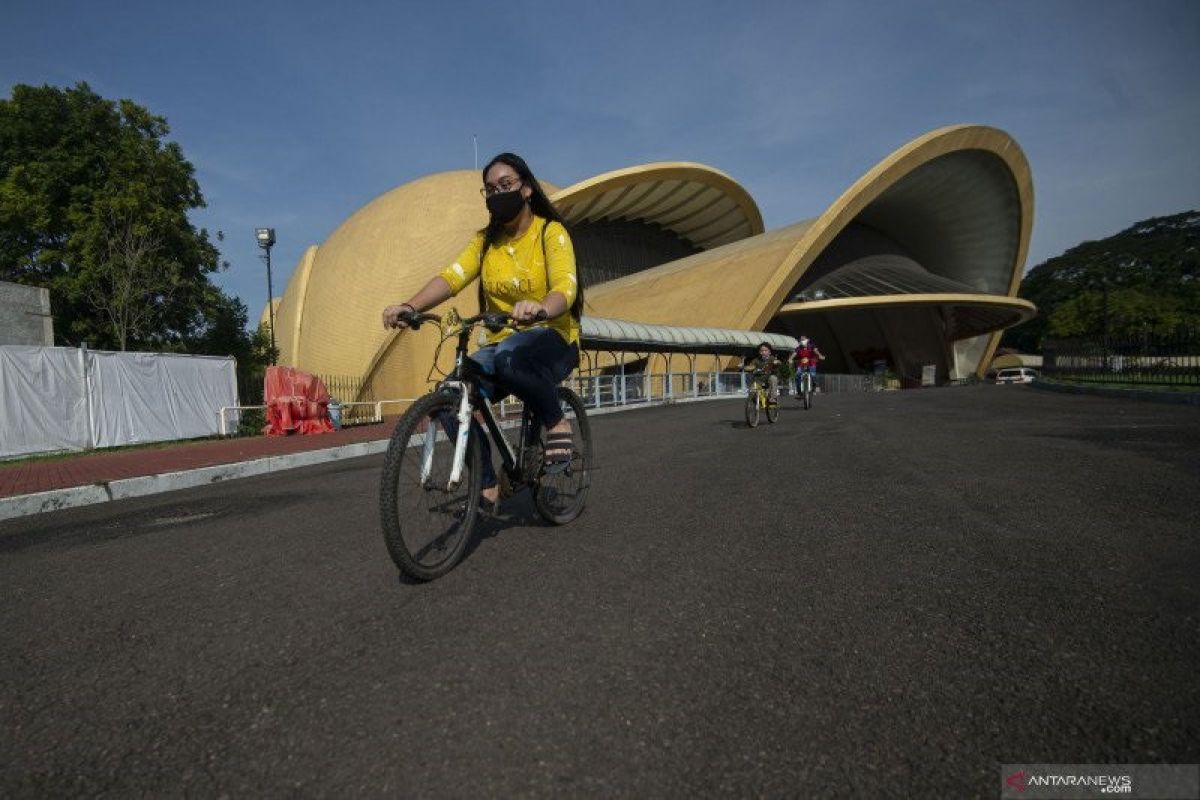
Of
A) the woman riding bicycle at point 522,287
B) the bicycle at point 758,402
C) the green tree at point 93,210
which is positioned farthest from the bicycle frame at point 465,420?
the green tree at point 93,210

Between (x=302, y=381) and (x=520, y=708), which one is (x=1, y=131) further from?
(x=520, y=708)

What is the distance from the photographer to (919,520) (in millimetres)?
3234

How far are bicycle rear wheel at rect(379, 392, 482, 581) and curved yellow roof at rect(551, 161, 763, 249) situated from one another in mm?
33948

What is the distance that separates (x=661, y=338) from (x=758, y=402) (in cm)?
1280

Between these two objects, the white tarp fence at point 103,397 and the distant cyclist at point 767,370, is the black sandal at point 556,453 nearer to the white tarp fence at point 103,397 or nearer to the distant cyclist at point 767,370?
the distant cyclist at point 767,370

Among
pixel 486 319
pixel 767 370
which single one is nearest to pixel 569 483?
pixel 486 319

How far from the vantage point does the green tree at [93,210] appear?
21391mm

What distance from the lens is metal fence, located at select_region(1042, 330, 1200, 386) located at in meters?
14.5

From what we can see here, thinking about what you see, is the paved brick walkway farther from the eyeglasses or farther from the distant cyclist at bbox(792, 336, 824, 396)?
the distant cyclist at bbox(792, 336, 824, 396)

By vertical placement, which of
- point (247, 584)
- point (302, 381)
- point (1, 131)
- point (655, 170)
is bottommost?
point (247, 584)

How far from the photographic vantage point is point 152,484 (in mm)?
6883

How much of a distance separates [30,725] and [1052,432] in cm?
871

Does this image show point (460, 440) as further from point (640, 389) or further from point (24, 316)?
point (640, 389)

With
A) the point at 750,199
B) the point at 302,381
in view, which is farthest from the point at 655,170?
the point at 302,381
